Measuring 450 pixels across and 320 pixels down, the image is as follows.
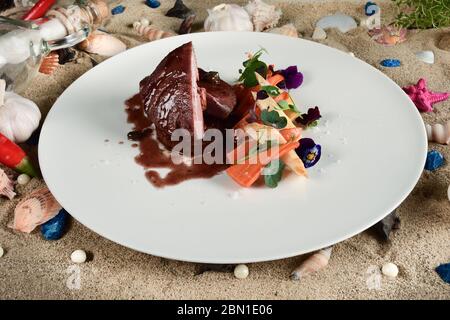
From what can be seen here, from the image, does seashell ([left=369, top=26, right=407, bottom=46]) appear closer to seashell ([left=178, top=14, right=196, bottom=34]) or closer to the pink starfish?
the pink starfish

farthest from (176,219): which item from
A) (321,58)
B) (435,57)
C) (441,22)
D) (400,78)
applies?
(441,22)

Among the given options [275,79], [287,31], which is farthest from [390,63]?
[275,79]

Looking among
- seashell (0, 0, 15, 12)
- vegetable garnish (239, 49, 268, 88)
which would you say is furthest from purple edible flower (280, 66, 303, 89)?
seashell (0, 0, 15, 12)

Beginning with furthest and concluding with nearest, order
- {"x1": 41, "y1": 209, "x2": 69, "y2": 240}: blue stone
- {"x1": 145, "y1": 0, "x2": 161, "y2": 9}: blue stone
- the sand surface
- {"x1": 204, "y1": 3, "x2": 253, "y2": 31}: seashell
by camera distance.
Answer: {"x1": 145, "y1": 0, "x2": 161, "y2": 9}: blue stone → {"x1": 204, "y1": 3, "x2": 253, "y2": 31}: seashell → {"x1": 41, "y1": 209, "x2": 69, "y2": 240}: blue stone → the sand surface

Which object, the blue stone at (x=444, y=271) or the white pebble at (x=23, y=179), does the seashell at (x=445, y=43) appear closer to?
the blue stone at (x=444, y=271)

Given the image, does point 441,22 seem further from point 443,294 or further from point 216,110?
point 443,294
